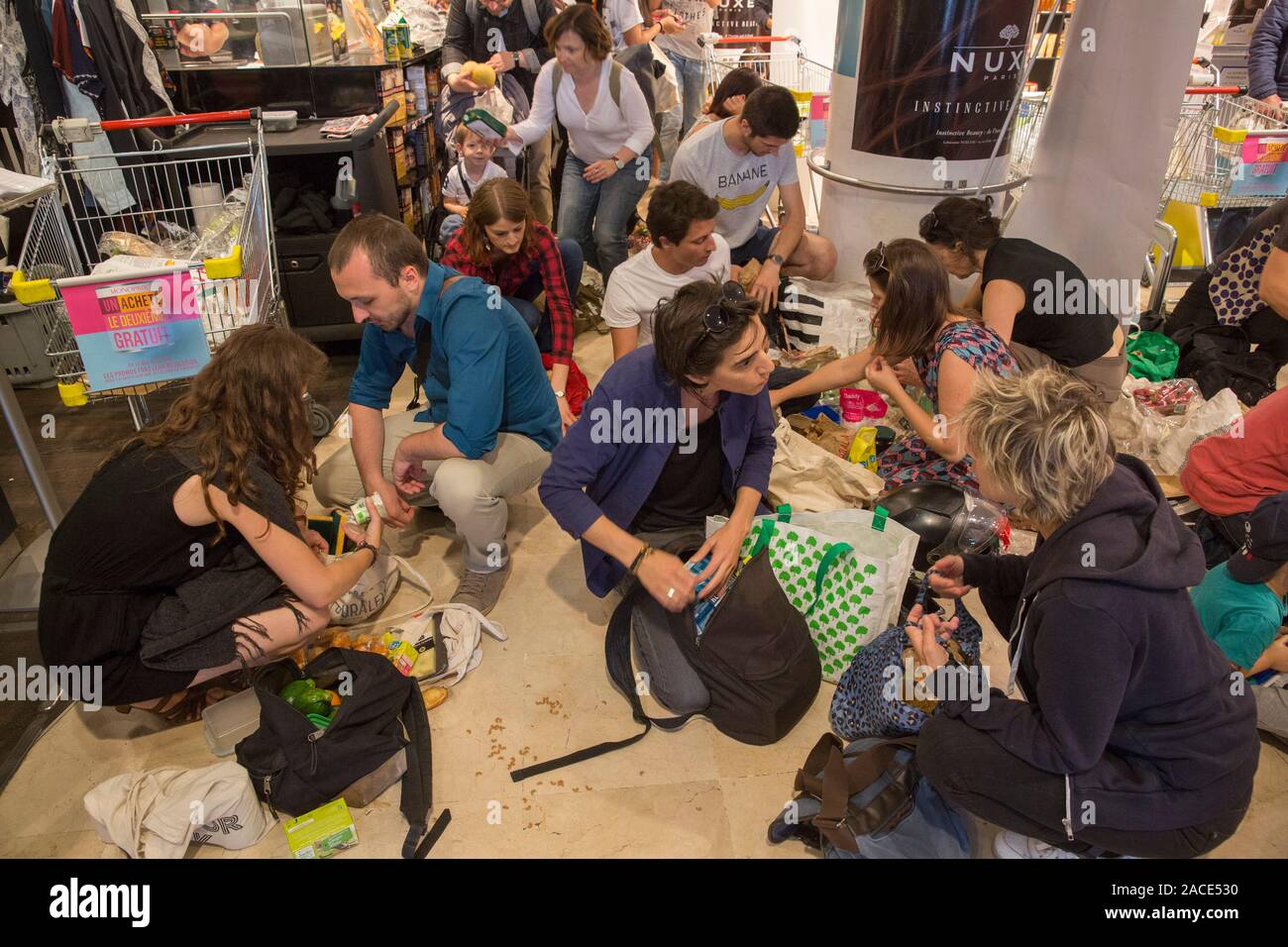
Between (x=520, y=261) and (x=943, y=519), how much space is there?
2.26 metres

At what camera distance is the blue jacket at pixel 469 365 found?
9.86 feet

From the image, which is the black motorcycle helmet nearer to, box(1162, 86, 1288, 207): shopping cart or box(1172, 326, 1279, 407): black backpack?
box(1172, 326, 1279, 407): black backpack

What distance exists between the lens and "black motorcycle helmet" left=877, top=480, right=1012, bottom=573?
3.06 m

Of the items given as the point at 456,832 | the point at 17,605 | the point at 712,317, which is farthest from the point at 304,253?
the point at 456,832

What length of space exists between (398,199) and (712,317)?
3.85 meters

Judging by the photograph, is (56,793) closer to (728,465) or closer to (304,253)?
(728,465)

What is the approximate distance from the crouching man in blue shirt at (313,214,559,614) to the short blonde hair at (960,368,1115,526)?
1.72m

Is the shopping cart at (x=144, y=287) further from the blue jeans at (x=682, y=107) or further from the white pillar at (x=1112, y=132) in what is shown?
the blue jeans at (x=682, y=107)

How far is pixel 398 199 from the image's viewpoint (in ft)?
18.4

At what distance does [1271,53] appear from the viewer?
612 cm

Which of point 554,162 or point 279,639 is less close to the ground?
point 554,162

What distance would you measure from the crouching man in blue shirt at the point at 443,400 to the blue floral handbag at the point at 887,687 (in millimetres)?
1375

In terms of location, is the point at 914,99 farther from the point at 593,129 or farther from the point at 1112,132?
the point at 593,129

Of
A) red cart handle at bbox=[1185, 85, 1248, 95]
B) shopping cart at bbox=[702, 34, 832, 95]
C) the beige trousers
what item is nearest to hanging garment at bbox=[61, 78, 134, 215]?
the beige trousers
